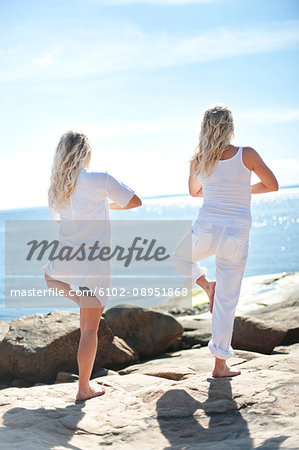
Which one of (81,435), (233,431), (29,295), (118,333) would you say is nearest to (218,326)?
(233,431)

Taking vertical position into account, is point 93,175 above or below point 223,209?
above

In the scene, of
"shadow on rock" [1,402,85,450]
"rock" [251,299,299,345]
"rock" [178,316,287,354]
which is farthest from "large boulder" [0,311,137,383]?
"rock" [251,299,299,345]

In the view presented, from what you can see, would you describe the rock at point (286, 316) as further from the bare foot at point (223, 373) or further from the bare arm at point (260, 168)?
the bare arm at point (260, 168)

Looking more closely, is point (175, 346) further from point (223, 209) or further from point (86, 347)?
point (223, 209)

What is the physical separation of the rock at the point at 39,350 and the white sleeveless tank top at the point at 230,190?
2863 millimetres

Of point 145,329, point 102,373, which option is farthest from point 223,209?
point 145,329

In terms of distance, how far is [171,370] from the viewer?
18.2ft

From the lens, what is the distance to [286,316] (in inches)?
304

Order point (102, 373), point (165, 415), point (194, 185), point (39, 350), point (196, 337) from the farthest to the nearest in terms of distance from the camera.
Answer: point (196, 337), point (102, 373), point (39, 350), point (194, 185), point (165, 415)

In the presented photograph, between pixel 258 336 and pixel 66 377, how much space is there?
260cm

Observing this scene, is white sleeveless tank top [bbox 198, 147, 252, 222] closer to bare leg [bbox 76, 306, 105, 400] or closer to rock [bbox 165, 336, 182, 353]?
bare leg [bbox 76, 306, 105, 400]

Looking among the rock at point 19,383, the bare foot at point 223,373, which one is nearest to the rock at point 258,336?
the bare foot at point 223,373

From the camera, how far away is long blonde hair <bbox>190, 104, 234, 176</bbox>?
4.32m

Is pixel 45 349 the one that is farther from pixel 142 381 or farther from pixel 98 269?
pixel 98 269
